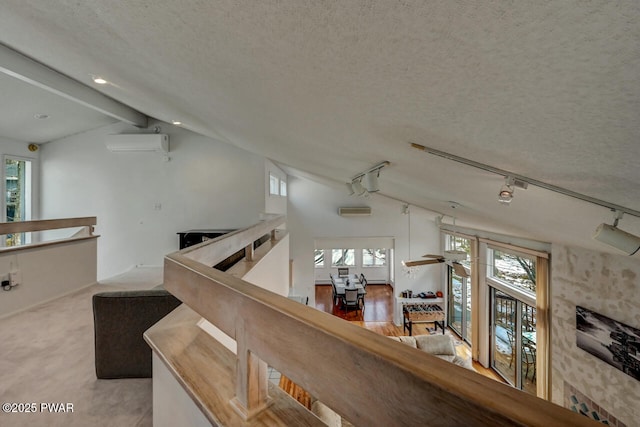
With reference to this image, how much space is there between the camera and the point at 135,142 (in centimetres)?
555

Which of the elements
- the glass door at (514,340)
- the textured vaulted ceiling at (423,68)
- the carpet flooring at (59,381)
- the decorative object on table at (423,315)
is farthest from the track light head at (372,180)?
the decorative object on table at (423,315)

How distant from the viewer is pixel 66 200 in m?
5.96

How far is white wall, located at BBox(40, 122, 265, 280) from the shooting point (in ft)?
19.3

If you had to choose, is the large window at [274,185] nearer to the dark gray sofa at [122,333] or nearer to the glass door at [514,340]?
the dark gray sofa at [122,333]

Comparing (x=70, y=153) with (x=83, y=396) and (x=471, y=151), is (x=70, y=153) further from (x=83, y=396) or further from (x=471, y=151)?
(x=471, y=151)

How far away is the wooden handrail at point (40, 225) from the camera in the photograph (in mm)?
3201

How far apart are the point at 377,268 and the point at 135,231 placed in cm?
928

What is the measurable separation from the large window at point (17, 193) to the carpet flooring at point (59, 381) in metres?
3.62

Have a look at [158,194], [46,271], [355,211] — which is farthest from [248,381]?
[355,211]

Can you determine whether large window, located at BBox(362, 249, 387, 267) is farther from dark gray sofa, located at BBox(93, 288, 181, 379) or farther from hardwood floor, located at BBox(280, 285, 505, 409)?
dark gray sofa, located at BBox(93, 288, 181, 379)

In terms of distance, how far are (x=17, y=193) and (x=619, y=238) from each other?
8.52m

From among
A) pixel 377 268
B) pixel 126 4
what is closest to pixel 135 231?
pixel 126 4

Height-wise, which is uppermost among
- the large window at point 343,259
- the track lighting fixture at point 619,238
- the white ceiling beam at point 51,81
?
the white ceiling beam at point 51,81

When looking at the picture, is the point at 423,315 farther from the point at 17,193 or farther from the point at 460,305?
the point at 17,193
